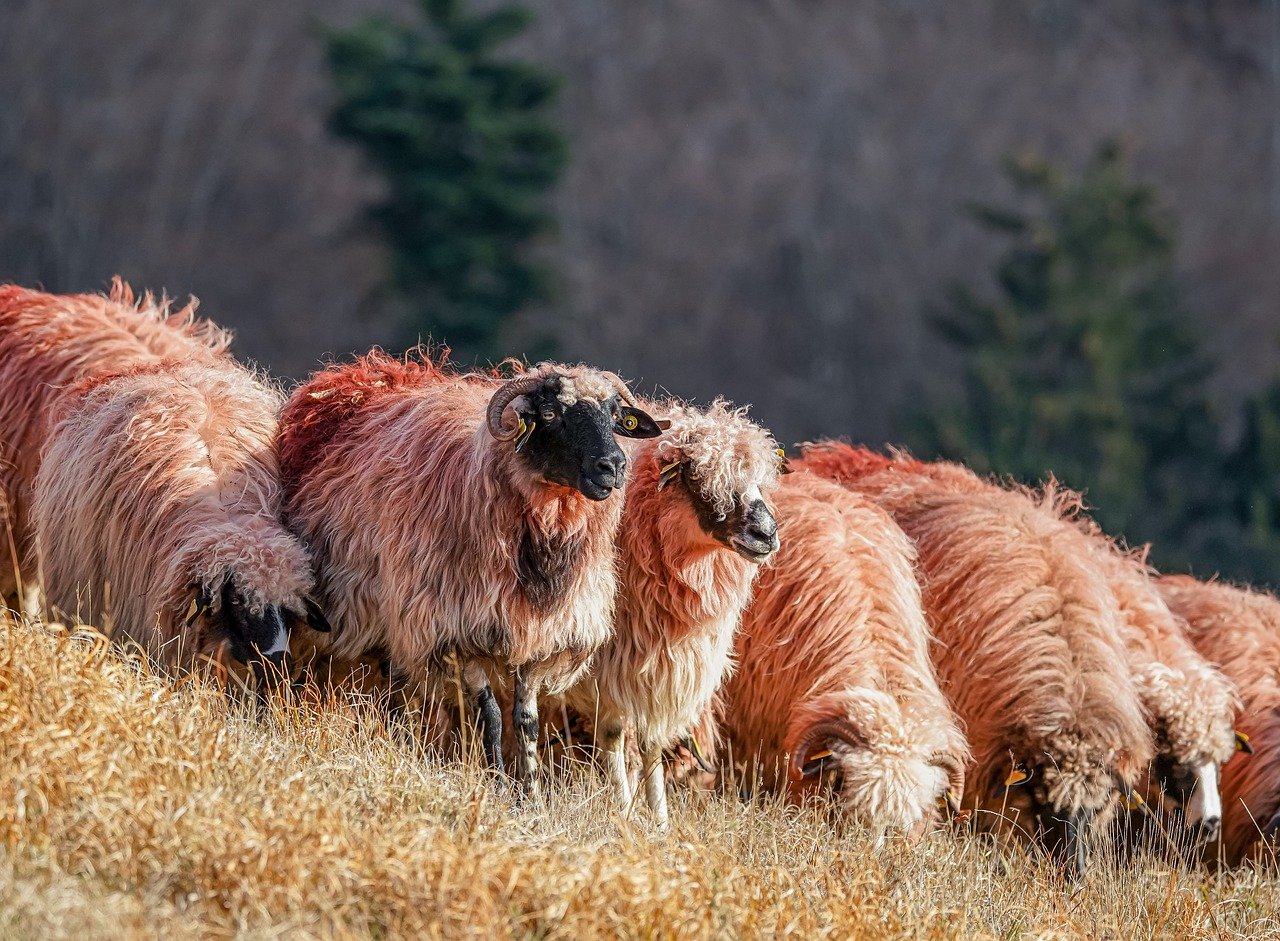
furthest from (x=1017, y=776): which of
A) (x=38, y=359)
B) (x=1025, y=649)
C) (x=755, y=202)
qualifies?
(x=755, y=202)

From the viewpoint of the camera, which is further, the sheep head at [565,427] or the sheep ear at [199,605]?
the sheep ear at [199,605]

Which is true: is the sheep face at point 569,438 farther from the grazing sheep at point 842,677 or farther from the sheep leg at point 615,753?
the grazing sheep at point 842,677

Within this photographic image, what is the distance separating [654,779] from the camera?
7801 millimetres

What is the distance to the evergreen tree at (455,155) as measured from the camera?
28.3 metres

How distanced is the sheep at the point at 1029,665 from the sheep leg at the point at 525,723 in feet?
7.24

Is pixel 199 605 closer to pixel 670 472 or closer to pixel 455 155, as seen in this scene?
pixel 670 472

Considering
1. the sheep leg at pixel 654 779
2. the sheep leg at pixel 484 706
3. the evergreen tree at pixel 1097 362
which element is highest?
the evergreen tree at pixel 1097 362

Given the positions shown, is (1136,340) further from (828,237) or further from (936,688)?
(936,688)

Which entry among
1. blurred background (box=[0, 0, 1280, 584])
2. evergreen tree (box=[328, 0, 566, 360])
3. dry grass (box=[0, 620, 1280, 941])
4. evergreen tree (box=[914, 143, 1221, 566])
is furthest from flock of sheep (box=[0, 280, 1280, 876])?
evergreen tree (box=[328, 0, 566, 360])

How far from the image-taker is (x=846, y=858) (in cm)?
673

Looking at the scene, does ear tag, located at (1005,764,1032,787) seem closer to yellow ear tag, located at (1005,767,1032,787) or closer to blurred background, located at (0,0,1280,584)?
yellow ear tag, located at (1005,767,1032,787)

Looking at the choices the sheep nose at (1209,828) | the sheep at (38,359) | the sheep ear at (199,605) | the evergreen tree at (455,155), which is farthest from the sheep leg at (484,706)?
the evergreen tree at (455,155)

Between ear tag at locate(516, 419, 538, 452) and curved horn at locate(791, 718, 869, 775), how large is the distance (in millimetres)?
1975

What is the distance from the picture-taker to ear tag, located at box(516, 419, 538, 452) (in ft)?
23.2
